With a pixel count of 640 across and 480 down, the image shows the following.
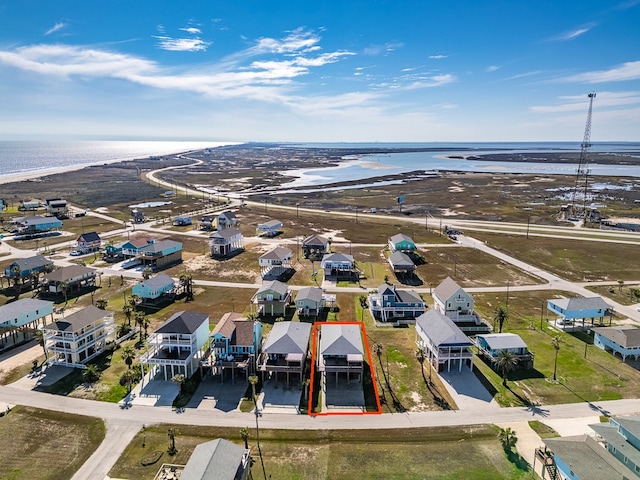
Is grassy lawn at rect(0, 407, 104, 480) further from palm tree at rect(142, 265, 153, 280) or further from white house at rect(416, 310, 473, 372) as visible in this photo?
palm tree at rect(142, 265, 153, 280)

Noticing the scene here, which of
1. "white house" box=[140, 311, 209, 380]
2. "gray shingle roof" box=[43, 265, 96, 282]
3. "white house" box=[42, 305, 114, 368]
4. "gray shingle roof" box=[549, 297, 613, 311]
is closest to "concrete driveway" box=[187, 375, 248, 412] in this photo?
"white house" box=[140, 311, 209, 380]

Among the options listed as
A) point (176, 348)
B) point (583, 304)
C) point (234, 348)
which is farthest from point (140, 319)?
point (583, 304)

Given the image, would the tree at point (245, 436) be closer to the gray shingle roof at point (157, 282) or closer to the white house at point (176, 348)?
the white house at point (176, 348)

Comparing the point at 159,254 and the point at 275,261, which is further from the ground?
the point at 159,254

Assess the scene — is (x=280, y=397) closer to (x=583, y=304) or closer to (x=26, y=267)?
(x=583, y=304)

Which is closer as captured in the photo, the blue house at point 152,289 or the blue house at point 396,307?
the blue house at point 396,307

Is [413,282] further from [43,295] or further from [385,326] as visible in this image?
[43,295]

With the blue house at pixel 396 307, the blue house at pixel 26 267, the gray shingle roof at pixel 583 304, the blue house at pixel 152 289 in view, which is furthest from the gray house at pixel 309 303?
the blue house at pixel 26 267
